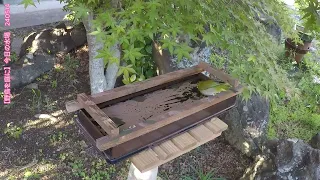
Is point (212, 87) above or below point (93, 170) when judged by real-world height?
above

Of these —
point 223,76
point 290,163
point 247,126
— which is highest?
point 223,76

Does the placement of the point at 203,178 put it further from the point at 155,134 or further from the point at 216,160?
the point at 155,134

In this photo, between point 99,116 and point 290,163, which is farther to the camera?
point 290,163

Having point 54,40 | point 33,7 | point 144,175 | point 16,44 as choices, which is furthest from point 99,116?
point 33,7

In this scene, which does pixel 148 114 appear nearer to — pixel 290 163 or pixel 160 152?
pixel 160 152

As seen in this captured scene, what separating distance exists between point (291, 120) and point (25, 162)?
388 cm

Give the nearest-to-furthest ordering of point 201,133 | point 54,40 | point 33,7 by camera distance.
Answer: point 201,133 < point 54,40 < point 33,7

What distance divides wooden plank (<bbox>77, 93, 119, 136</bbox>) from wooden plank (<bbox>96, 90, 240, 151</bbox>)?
0.12 ft

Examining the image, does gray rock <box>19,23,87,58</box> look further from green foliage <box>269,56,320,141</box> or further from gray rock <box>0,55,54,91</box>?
green foliage <box>269,56,320,141</box>

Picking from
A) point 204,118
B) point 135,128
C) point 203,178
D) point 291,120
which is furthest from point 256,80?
point 291,120

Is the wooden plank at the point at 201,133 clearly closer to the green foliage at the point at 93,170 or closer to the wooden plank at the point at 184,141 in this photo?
the wooden plank at the point at 184,141

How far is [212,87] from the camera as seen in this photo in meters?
1.82

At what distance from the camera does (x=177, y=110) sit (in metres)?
1.60

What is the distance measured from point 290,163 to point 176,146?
6.08ft
